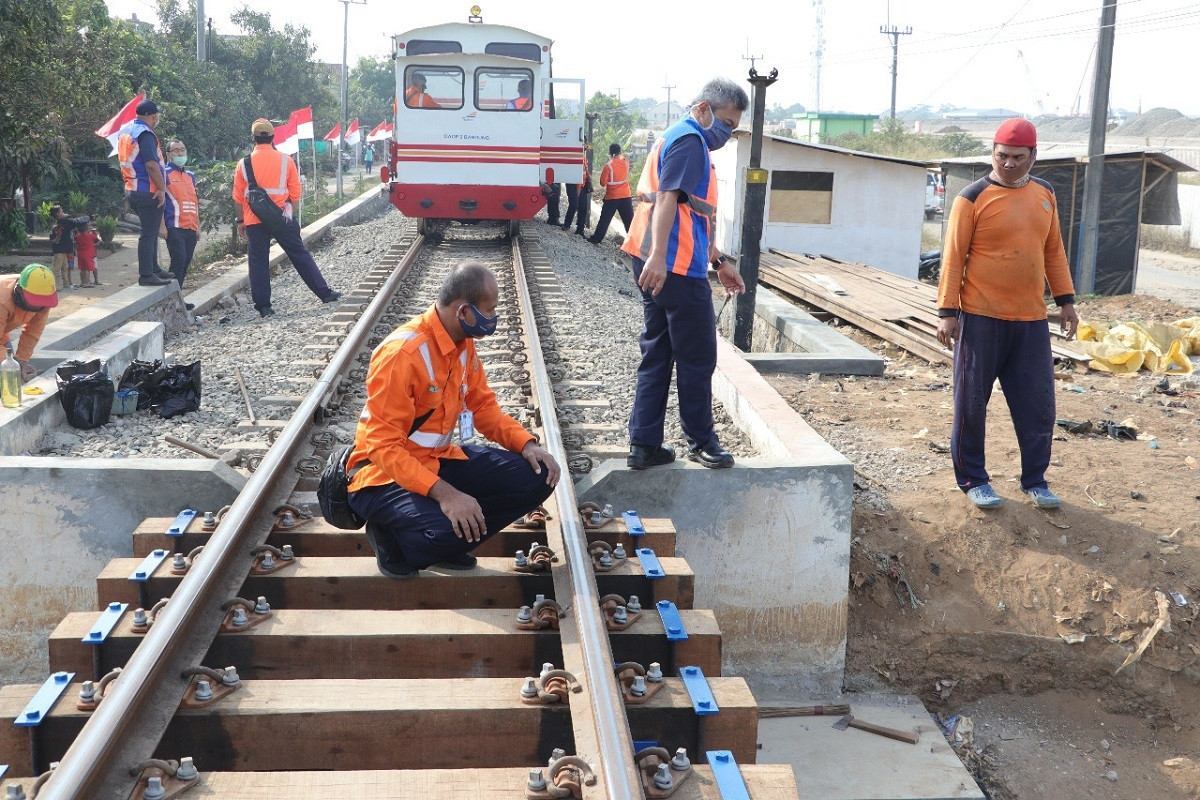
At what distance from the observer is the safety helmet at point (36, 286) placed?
22.2ft

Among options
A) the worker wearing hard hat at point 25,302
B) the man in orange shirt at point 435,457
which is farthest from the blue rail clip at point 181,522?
the worker wearing hard hat at point 25,302

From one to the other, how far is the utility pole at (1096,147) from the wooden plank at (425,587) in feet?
53.0

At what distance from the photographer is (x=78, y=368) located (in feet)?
21.1

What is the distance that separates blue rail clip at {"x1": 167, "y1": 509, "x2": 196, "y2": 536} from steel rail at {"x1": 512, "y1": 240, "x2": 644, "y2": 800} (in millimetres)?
1530

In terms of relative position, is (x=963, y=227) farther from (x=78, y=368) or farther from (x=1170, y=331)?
(x=1170, y=331)

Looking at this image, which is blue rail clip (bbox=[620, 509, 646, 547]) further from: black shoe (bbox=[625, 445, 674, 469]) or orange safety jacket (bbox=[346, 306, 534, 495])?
orange safety jacket (bbox=[346, 306, 534, 495])

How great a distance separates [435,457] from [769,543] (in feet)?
6.06

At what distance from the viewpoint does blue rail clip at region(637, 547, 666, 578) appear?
4.20 m

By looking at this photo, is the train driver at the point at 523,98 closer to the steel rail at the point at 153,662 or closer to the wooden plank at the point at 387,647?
the steel rail at the point at 153,662

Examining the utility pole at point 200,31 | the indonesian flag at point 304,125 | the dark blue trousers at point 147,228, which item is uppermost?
the utility pole at point 200,31

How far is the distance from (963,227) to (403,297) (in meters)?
6.49

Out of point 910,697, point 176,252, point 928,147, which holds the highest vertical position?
point 928,147

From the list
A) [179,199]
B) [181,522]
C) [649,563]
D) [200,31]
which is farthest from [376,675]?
[200,31]

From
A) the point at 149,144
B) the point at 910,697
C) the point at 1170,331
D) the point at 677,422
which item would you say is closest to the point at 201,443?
the point at 677,422
